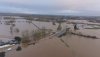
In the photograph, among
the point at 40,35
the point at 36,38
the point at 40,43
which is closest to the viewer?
the point at 40,43

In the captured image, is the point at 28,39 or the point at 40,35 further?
the point at 40,35

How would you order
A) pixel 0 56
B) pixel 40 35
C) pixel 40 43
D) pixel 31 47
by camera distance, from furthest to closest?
pixel 40 35, pixel 40 43, pixel 31 47, pixel 0 56

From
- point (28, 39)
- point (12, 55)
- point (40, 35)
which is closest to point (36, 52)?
point (12, 55)

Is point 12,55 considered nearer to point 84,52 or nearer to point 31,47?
point 31,47

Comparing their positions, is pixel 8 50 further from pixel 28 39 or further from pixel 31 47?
pixel 28 39

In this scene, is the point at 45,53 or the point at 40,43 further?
the point at 40,43

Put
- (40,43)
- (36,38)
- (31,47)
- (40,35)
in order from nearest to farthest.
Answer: (31,47) → (40,43) → (36,38) → (40,35)

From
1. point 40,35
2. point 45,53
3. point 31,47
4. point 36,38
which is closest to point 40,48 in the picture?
point 31,47

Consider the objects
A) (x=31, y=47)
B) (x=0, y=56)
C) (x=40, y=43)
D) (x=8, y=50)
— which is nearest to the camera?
(x=0, y=56)

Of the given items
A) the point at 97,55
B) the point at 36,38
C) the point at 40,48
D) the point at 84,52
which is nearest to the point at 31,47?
the point at 40,48
